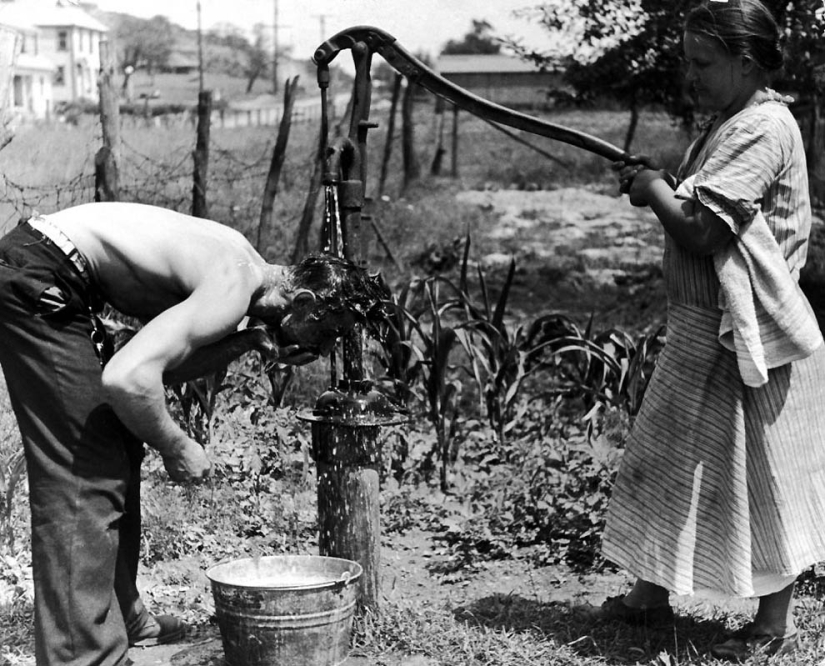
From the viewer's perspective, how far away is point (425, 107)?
19.2 meters

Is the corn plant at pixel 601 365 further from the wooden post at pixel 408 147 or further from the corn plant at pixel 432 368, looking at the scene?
the wooden post at pixel 408 147

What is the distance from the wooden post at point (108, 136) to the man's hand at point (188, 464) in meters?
3.41

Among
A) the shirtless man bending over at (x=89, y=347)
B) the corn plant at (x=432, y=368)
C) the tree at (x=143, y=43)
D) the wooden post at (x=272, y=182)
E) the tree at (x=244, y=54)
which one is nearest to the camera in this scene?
the shirtless man bending over at (x=89, y=347)

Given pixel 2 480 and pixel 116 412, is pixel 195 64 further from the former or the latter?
pixel 116 412

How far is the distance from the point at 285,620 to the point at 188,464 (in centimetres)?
52

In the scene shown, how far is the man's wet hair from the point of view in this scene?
3309 millimetres

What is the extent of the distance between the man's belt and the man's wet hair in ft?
1.83

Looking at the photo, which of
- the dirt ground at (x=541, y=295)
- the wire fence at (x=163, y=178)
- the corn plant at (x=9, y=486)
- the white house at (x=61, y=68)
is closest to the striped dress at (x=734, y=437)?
the dirt ground at (x=541, y=295)

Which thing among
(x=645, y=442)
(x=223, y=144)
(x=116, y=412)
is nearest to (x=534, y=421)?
(x=645, y=442)

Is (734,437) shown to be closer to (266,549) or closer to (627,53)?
(266,549)

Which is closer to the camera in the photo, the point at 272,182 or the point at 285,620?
the point at 285,620

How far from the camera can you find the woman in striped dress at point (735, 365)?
10.8ft

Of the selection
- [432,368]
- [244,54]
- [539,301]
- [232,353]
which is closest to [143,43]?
[244,54]

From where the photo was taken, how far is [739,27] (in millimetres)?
3273
